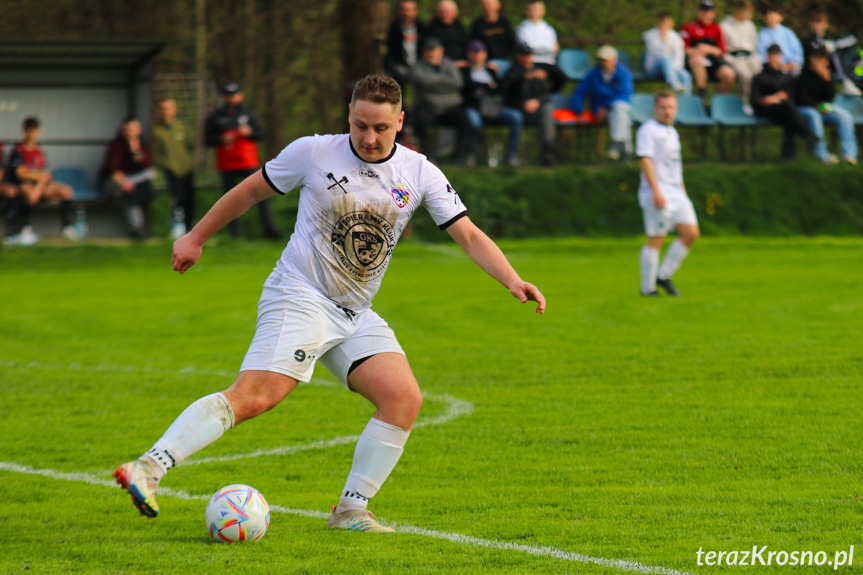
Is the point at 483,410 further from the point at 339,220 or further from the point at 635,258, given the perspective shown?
the point at 635,258

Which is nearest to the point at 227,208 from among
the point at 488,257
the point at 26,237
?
the point at 488,257

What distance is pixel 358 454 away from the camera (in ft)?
16.3

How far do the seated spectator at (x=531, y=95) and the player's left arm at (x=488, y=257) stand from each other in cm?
1452

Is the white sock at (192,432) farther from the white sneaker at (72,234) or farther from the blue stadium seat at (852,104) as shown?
the blue stadium seat at (852,104)

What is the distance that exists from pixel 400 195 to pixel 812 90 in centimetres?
1728

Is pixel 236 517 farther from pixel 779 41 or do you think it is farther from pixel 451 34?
pixel 779 41

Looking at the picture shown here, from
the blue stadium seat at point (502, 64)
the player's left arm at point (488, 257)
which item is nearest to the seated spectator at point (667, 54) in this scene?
the blue stadium seat at point (502, 64)

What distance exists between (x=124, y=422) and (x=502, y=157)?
1414 cm

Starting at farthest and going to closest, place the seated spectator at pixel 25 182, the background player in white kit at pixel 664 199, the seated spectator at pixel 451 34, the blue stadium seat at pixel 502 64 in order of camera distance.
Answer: the blue stadium seat at pixel 502 64, the seated spectator at pixel 451 34, the seated spectator at pixel 25 182, the background player in white kit at pixel 664 199

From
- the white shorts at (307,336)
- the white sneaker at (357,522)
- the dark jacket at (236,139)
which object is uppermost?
the white shorts at (307,336)

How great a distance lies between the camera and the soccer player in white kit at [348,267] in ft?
15.8

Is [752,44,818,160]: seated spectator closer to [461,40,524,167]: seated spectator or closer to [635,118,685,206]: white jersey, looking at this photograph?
[461,40,524,167]: seated spectator

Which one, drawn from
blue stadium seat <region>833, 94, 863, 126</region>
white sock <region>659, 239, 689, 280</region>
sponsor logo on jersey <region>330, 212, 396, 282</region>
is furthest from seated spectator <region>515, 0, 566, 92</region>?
sponsor logo on jersey <region>330, 212, 396, 282</region>

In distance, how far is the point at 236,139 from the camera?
1733 cm
